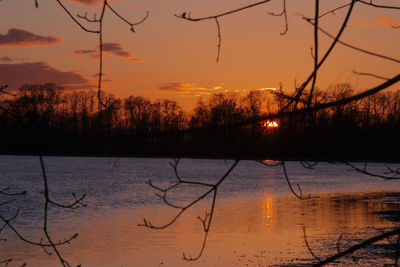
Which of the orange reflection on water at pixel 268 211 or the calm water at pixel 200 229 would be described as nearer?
the calm water at pixel 200 229

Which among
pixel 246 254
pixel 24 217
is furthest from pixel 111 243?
pixel 24 217

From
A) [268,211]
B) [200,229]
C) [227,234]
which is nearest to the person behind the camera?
[227,234]

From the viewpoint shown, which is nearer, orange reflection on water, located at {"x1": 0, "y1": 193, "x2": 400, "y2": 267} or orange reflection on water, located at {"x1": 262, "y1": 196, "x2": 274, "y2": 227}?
orange reflection on water, located at {"x1": 0, "y1": 193, "x2": 400, "y2": 267}

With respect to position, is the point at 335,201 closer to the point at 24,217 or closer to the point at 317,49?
the point at 24,217

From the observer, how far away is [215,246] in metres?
27.3

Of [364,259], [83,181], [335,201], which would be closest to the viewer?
[364,259]

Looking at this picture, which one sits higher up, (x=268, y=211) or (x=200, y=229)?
(x=268, y=211)

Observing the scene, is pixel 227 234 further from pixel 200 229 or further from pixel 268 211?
pixel 268 211

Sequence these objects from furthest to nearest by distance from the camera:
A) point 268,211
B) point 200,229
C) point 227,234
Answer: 1. point 268,211
2. point 200,229
3. point 227,234

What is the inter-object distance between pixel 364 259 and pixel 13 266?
14537 millimetres

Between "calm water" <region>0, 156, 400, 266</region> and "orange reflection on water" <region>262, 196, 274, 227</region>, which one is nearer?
"calm water" <region>0, 156, 400, 266</region>

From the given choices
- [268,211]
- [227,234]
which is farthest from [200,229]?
[268,211]

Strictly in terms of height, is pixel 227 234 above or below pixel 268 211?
below

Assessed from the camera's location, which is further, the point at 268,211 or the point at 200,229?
the point at 268,211
